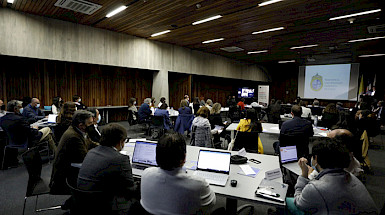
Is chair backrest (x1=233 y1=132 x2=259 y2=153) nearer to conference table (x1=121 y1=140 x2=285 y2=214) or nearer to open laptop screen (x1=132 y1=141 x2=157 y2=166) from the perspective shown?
conference table (x1=121 y1=140 x2=285 y2=214)

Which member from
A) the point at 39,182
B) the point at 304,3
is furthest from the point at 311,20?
the point at 39,182

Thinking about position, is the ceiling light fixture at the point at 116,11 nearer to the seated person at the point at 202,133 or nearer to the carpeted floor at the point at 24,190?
the seated person at the point at 202,133

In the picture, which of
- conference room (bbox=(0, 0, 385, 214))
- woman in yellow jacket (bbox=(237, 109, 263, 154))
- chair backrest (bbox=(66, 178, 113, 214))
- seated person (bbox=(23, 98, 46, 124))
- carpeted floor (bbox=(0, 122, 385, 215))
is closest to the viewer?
chair backrest (bbox=(66, 178, 113, 214))

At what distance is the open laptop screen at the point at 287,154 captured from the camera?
2.58 m

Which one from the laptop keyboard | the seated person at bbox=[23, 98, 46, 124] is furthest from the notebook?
the seated person at bbox=[23, 98, 46, 124]

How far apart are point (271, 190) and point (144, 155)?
1408 millimetres

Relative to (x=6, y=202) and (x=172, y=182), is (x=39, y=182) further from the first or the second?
(x=172, y=182)

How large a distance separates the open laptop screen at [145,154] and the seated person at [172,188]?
1.01m

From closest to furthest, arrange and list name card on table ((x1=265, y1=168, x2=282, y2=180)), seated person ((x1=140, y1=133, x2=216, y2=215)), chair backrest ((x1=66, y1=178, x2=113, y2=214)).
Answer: seated person ((x1=140, y1=133, x2=216, y2=215)), chair backrest ((x1=66, y1=178, x2=113, y2=214)), name card on table ((x1=265, y1=168, x2=282, y2=180))

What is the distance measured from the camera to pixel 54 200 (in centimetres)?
302

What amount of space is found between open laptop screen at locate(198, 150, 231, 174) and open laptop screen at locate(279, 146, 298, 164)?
2.60 ft

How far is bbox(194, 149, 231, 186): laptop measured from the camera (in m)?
2.14

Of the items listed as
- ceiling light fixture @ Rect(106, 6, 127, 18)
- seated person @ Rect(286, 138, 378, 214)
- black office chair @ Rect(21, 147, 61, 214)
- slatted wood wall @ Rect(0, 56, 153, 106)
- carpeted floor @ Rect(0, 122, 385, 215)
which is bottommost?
carpeted floor @ Rect(0, 122, 385, 215)

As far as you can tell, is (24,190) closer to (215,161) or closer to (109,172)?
(109,172)
